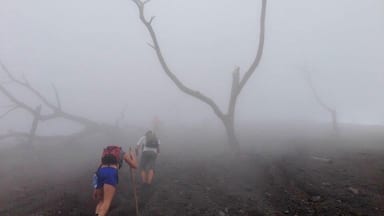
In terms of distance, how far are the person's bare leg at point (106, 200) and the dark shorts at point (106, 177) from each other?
0.42ft

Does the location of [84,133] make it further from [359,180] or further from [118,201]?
[359,180]

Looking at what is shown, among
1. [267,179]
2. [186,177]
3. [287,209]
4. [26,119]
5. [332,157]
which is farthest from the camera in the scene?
[26,119]

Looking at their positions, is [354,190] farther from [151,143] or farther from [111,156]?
[111,156]

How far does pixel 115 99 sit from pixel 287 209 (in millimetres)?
48971

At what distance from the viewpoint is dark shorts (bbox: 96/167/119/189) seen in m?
8.12

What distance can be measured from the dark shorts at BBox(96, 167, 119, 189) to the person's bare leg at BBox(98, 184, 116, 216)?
0.13 meters

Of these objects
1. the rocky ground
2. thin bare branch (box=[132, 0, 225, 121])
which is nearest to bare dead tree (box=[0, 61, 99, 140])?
the rocky ground

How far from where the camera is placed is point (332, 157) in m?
14.9

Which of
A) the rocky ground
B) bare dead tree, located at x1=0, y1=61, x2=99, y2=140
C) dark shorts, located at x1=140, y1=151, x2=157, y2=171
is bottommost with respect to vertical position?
the rocky ground

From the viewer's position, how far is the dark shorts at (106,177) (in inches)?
320

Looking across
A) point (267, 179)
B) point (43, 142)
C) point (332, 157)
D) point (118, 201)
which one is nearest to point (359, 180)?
point (267, 179)

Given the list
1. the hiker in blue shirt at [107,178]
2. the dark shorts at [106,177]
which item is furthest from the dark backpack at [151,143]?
the dark shorts at [106,177]

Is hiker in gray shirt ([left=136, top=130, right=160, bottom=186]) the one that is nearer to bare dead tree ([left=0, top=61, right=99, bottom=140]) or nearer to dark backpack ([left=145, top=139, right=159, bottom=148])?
dark backpack ([left=145, top=139, right=159, bottom=148])

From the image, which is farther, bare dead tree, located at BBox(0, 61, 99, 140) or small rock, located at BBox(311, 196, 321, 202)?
bare dead tree, located at BBox(0, 61, 99, 140)
